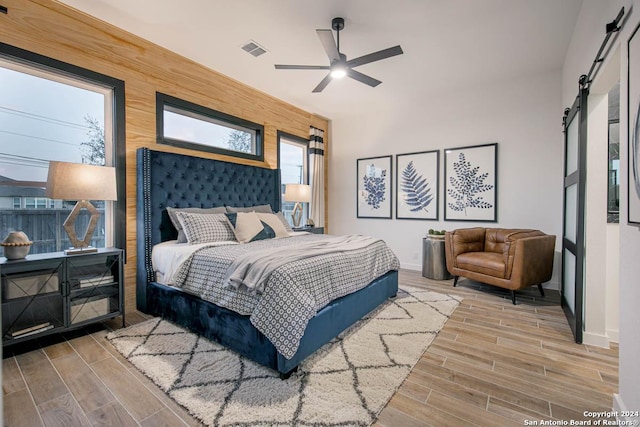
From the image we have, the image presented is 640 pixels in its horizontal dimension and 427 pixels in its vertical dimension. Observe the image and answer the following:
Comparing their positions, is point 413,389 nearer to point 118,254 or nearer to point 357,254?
point 357,254

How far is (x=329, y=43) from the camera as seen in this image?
2629 mm

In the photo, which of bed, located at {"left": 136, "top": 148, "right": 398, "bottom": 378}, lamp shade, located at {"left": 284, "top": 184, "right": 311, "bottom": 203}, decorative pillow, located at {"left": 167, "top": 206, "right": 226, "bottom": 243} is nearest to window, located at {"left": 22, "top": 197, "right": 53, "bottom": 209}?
bed, located at {"left": 136, "top": 148, "right": 398, "bottom": 378}

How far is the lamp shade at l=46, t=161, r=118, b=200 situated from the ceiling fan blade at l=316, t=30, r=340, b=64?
218cm

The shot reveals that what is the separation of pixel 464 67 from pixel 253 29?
2.71 meters

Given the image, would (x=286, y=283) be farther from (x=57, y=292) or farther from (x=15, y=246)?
(x=15, y=246)

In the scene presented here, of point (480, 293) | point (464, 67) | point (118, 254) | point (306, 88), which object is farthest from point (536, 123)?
point (118, 254)

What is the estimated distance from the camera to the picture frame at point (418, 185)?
16.0 ft

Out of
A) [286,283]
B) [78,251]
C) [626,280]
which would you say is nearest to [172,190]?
[78,251]

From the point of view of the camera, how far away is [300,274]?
2.07 meters

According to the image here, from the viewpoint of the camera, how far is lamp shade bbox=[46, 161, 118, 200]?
229 cm

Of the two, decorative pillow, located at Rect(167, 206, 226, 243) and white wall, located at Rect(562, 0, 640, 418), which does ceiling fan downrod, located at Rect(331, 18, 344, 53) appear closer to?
white wall, located at Rect(562, 0, 640, 418)

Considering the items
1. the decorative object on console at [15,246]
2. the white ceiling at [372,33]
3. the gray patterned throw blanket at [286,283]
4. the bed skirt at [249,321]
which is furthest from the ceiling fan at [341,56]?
the decorative object on console at [15,246]

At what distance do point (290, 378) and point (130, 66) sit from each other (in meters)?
3.43

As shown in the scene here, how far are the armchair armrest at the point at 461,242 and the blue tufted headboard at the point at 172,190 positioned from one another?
Answer: 112 inches
